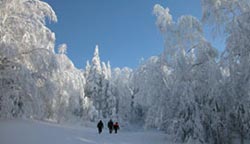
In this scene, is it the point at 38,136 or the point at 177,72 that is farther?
→ the point at 177,72

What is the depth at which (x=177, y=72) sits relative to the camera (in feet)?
70.3

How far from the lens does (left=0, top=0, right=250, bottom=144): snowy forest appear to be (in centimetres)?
1805

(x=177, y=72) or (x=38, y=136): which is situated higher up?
(x=177, y=72)

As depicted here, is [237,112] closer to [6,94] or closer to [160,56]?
[160,56]

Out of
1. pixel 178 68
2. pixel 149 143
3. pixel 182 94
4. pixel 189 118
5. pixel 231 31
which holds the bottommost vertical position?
pixel 149 143

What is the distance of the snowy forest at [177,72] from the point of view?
Answer: 711 inches

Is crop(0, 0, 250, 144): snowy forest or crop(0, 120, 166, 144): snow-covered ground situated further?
crop(0, 0, 250, 144): snowy forest

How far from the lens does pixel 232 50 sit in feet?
61.2

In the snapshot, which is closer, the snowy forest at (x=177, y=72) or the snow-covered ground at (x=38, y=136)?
the snow-covered ground at (x=38, y=136)

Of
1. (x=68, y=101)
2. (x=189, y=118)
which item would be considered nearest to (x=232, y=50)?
(x=189, y=118)

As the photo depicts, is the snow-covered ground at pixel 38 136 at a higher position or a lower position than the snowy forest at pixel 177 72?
lower

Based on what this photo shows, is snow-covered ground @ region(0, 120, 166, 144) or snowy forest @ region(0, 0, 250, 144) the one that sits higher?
snowy forest @ region(0, 0, 250, 144)

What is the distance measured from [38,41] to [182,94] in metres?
9.39

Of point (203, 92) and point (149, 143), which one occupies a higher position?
point (203, 92)
